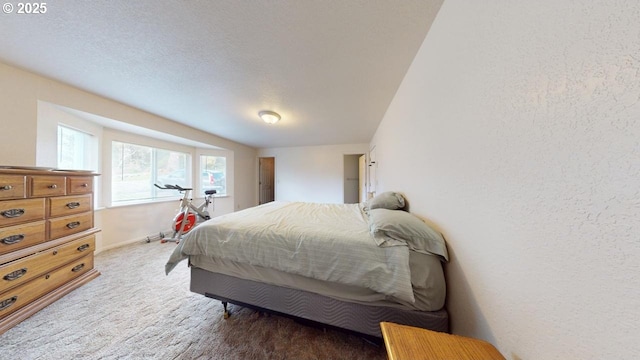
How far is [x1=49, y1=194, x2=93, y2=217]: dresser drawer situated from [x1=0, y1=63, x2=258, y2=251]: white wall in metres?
0.52

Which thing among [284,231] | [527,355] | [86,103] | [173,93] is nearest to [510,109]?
[527,355]

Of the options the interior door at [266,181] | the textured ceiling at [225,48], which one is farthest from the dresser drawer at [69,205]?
the interior door at [266,181]

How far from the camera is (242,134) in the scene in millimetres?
4117

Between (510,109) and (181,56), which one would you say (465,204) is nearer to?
(510,109)

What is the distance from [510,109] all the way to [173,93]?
121 inches

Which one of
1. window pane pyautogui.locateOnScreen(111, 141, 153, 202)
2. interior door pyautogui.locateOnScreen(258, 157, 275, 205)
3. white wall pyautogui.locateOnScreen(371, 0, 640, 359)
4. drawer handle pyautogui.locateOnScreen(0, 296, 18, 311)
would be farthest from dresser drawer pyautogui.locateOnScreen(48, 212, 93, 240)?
interior door pyautogui.locateOnScreen(258, 157, 275, 205)

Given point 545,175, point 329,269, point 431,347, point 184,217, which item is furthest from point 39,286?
point 545,175

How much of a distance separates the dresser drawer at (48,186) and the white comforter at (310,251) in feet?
4.33

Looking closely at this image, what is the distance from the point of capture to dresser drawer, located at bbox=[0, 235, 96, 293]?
1362mm

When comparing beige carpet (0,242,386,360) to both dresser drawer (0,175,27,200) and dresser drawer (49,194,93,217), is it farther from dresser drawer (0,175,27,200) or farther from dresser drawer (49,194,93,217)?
dresser drawer (0,175,27,200)

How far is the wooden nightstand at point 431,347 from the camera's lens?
2.09 ft

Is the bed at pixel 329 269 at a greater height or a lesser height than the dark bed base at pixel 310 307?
greater

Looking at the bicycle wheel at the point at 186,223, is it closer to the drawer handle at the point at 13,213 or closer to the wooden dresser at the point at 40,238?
the wooden dresser at the point at 40,238

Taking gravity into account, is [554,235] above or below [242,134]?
below
